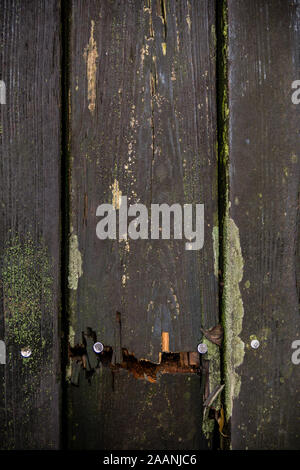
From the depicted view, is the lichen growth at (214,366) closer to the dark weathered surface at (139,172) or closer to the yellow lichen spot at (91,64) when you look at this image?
the dark weathered surface at (139,172)

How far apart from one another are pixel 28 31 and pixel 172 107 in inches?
14.5

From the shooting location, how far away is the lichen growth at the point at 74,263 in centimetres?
78

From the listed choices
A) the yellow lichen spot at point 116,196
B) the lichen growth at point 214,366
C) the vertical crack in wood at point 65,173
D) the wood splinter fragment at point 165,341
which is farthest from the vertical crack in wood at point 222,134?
the vertical crack in wood at point 65,173

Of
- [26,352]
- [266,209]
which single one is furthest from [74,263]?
[266,209]

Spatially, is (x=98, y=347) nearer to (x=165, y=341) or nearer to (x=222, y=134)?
(x=165, y=341)

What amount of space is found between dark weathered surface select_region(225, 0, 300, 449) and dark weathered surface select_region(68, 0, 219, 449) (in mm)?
61

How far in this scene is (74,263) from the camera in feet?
2.57

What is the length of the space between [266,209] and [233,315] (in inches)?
9.9

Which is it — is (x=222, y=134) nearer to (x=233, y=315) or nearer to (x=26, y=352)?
(x=233, y=315)

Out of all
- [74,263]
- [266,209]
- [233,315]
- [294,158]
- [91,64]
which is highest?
[91,64]

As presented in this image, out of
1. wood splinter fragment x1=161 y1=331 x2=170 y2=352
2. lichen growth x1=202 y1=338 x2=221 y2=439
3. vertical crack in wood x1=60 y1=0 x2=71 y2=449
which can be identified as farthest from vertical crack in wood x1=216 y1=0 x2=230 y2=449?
vertical crack in wood x1=60 y1=0 x2=71 y2=449

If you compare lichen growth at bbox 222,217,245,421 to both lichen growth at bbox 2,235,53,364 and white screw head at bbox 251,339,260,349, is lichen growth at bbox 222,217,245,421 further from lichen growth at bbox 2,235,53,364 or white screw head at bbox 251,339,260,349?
lichen growth at bbox 2,235,53,364

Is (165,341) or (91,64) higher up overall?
(91,64)

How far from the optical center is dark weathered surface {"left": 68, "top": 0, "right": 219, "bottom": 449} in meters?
0.78
